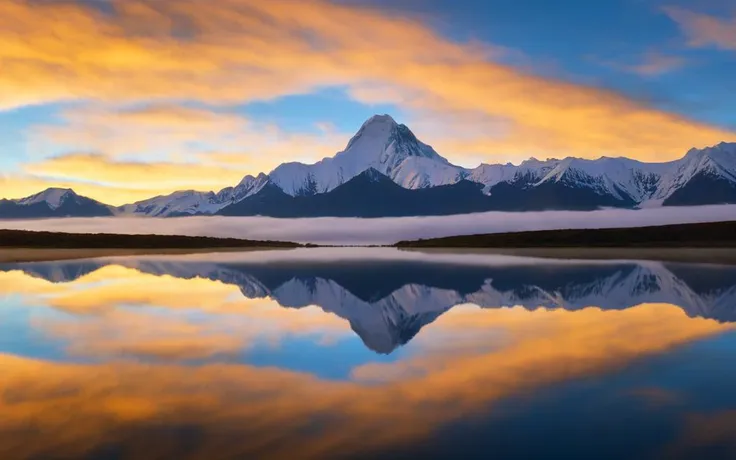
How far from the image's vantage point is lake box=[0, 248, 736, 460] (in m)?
12.3

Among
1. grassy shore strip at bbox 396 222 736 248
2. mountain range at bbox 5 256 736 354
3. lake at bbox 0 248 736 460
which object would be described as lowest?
lake at bbox 0 248 736 460

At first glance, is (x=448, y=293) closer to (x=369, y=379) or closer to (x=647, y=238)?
(x=369, y=379)

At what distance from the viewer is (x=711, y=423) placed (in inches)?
523

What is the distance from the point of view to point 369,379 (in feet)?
58.2

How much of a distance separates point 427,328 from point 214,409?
48.2 ft

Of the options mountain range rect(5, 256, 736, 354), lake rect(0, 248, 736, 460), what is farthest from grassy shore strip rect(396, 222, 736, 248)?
lake rect(0, 248, 736, 460)

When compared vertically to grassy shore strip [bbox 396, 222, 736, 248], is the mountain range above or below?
below

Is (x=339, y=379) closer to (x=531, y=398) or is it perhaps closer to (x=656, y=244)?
(x=531, y=398)

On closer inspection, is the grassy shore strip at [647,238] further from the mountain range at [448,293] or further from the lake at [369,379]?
the lake at [369,379]

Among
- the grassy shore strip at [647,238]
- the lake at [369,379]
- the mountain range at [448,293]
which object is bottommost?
the lake at [369,379]

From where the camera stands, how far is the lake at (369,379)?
12.3 m

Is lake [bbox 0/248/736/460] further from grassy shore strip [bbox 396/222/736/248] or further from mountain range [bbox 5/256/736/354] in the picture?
grassy shore strip [bbox 396/222/736/248]

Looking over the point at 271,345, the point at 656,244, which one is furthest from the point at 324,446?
the point at 656,244

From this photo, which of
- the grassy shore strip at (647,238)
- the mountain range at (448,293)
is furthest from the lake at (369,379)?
the grassy shore strip at (647,238)
